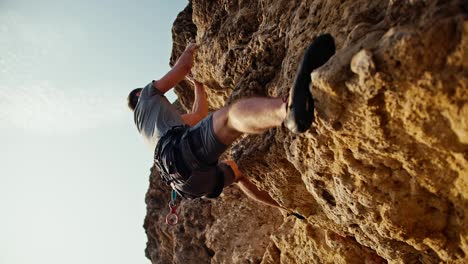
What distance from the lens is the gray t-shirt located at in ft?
11.5

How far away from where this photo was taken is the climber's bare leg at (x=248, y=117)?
2.23 metres

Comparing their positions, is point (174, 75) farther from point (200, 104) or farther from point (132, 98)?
point (200, 104)

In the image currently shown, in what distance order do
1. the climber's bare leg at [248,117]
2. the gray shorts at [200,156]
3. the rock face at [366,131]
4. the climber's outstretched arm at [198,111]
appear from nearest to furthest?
the rock face at [366,131]
the climber's bare leg at [248,117]
the gray shorts at [200,156]
the climber's outstretched arm at [198,111]

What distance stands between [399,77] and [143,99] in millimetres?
2947

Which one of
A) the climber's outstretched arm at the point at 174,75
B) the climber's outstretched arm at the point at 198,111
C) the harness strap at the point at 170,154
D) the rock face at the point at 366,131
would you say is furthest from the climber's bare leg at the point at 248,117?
the climber's outstretched arm at the point at 198,111

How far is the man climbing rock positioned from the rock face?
0.15 m

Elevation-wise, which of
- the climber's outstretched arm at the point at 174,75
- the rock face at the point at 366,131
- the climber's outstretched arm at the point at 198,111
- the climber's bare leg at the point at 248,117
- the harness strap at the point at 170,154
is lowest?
the rock face at the point at 366,131

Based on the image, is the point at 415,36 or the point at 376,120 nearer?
the point at 415,36

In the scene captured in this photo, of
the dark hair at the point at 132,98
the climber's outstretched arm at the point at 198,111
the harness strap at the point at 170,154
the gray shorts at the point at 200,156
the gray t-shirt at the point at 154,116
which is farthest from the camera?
the climber's outstretched arm at the point at 198,111

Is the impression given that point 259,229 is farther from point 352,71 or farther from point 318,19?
point 352,71

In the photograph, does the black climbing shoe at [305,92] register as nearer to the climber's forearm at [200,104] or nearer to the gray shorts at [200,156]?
the gray shorts at [200,156]

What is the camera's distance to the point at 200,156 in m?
3.05

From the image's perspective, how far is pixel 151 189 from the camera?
8.50 m

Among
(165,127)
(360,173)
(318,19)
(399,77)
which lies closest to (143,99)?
(165,127)
